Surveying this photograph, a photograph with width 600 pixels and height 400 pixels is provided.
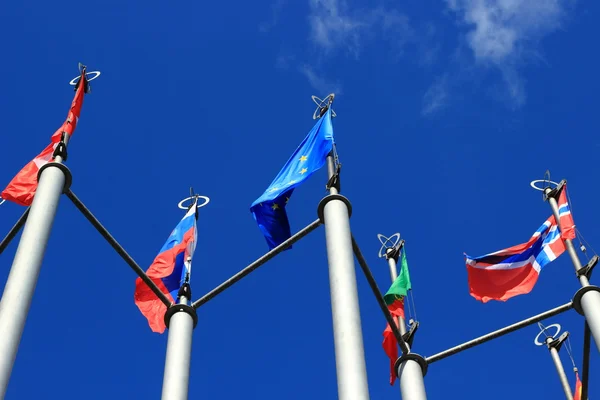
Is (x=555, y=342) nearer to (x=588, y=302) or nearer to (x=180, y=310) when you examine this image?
(x=588, y=302)

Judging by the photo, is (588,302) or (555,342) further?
(555,342)

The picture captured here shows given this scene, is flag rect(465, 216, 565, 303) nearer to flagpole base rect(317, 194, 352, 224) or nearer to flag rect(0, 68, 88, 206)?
flagpole base rect(317, 194, 352, 224)

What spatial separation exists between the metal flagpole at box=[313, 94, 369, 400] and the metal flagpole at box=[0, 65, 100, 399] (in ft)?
16.7

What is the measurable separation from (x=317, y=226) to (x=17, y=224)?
6.31m

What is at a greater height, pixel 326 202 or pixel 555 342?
pixel 555 342

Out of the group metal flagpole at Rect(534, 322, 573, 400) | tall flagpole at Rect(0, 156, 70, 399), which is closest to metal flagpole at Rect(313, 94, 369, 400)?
tall flagpole at Rect(0, 156, 70, 399)

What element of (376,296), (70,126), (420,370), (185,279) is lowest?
(420,370)

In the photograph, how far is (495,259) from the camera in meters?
21.0

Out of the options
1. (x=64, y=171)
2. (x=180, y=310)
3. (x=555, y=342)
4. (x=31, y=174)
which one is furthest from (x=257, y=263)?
(x=555, y=342)

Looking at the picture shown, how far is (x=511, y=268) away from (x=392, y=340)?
3.65 m

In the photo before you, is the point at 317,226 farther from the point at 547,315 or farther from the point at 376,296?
the point at 547,315

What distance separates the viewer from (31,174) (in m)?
21.0

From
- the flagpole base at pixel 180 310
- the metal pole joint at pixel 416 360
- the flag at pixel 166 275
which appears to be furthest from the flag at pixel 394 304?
the flag at pixel 166 275

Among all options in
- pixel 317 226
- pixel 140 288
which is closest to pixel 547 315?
pixel 317 226
